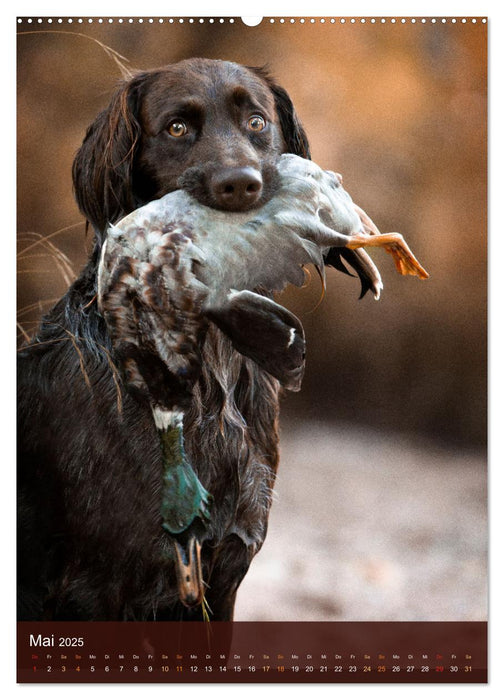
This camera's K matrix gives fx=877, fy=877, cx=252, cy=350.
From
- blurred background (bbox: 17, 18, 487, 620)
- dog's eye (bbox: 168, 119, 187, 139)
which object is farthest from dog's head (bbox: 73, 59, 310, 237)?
blurred background (bbox: 17, 18, 487, 620)

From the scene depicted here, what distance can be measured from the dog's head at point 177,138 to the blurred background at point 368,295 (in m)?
0.12

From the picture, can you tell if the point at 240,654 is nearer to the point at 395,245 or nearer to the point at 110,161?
the point at 395,245

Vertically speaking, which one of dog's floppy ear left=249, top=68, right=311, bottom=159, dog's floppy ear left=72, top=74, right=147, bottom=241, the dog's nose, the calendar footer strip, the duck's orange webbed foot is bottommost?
the calendar footer strip

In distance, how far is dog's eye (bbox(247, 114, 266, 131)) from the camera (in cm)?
214

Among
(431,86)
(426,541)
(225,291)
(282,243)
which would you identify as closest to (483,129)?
(431,86)

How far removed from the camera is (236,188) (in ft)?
6.40

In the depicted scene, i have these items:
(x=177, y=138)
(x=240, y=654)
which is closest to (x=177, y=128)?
(x=177, y=138)

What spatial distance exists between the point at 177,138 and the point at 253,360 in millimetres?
565

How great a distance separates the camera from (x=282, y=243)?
76.8 inches

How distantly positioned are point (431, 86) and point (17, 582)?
175cm

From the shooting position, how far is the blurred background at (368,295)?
2.35 metres

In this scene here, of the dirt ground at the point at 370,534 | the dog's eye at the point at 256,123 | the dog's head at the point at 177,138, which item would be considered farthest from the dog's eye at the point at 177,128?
the dirt ground at the point at 370,534

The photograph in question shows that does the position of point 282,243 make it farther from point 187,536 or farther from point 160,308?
point 187,536

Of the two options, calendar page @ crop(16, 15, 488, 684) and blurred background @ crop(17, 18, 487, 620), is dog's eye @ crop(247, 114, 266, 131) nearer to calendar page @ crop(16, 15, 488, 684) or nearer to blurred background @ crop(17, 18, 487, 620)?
calendar page @ crop(16, 15, 488, 684)
